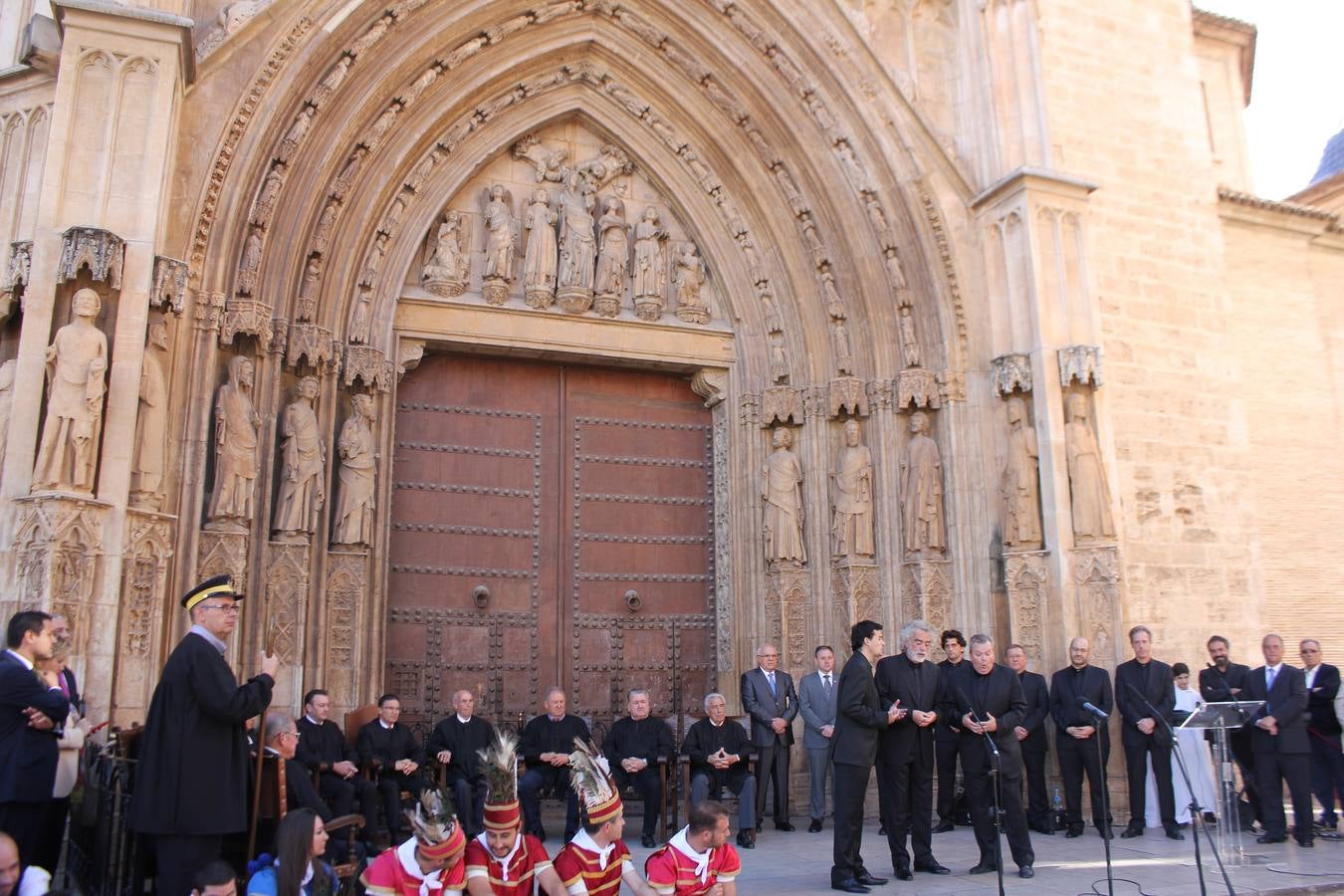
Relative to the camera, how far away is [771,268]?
11117 millimetres

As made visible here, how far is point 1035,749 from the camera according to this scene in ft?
28.8

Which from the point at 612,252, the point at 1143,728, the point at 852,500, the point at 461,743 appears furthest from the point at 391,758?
the point at 1143,728

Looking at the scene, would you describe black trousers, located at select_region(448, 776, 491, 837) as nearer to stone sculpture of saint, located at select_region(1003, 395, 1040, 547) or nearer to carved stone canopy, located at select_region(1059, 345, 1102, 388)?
stone sculpture of saint, located at select_region(1003, 395, 1040, 547)

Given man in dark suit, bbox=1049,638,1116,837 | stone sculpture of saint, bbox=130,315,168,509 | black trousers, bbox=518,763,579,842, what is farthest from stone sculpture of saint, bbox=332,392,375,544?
man in dark suit, bbox=1049,638,1116,837

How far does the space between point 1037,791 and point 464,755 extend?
431 centimetres

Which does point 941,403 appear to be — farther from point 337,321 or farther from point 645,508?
point 337,321

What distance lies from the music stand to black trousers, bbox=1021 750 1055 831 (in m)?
1.38

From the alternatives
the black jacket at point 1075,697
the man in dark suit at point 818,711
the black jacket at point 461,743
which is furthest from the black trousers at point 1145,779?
the black jacket at point 461,743

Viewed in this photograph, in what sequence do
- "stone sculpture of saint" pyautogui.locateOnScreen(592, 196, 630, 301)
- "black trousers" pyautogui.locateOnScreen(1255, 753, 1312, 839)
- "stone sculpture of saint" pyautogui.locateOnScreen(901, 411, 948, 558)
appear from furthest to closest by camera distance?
"stone sculpture of saint" pyautogui.locateOnScreen(592, 196, 630, 301)
"stone sculpture of saint" pyautogui.locateOnScreen(901, 411, 948, 558)
"black trousers" pyautogui.locateOnScreen(1255, 753, 1312, 839)

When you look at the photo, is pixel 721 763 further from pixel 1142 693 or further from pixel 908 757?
pixel 1142 693

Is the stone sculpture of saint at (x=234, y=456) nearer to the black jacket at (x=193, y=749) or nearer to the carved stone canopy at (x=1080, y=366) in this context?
the black jacket at (x=193, y=749)

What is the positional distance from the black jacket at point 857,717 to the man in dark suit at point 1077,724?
2891 mm

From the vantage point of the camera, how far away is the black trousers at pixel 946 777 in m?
8.68

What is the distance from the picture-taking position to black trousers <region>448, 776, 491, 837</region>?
26.4 feet
